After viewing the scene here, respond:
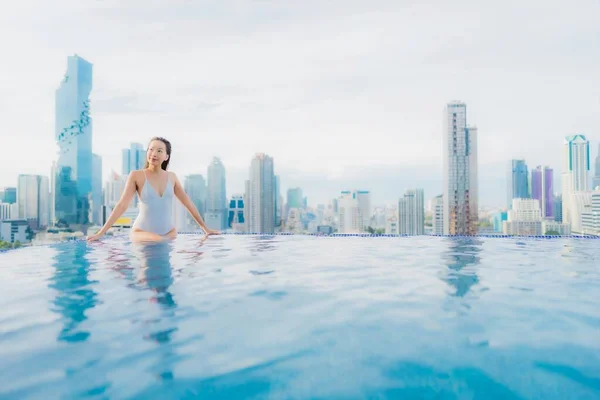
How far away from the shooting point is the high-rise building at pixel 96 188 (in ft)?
210

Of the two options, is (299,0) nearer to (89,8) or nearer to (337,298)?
(89,8)

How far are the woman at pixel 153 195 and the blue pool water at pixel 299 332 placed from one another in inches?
70.4

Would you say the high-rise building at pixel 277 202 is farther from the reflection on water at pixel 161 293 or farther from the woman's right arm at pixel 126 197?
the reflection on water at pixel 161 293

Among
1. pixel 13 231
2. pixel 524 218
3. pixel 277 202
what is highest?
pixel 277 202

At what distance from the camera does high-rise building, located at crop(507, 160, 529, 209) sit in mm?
69875

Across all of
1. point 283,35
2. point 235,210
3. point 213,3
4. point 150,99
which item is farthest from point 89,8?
point 235,210

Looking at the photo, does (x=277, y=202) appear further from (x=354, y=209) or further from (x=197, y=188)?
(x=197, y=188)

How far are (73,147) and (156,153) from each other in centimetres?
6393

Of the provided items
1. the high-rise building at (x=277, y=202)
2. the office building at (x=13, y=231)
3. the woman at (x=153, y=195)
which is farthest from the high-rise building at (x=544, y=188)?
the office building at (x=13, y=231)

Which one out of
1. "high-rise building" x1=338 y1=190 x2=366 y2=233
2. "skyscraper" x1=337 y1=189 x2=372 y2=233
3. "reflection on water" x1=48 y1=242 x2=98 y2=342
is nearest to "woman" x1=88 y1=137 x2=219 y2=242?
"reflection on water" x1=48 y1=242 x2=98 y2=342

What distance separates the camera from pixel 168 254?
5.68 meters

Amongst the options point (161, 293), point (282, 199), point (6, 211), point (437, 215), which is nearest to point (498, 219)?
point (437, 215)

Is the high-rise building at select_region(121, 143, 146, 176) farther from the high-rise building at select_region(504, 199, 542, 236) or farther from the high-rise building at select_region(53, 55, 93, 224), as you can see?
the high-rise building at select_region(504, 199, 542, 236)

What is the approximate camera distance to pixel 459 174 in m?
48.9
